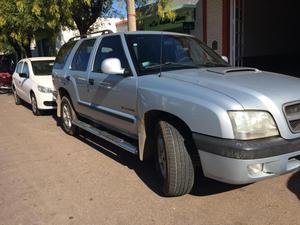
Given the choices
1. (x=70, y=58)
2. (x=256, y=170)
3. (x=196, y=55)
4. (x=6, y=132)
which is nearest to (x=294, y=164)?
(x=256, y=170)

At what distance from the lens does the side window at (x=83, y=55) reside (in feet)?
22.7

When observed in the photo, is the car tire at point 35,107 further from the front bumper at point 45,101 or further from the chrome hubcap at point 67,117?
the chrome hubcap at point 67,117

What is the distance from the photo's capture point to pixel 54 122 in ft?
32.4

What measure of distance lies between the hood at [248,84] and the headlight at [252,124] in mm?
77

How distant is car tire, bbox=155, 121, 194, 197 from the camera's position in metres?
4.37

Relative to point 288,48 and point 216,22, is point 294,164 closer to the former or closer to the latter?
point 216,22

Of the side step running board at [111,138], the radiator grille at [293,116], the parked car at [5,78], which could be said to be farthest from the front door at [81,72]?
the parked car at [5,78]

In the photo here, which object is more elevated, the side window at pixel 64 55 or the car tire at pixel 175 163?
the side window at pixel 64 55

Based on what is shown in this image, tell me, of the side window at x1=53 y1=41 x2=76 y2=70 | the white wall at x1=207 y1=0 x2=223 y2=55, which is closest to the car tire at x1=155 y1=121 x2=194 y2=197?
the side window at x1=53 y1=41 x2=76 y2=70

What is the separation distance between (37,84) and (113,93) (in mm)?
5594

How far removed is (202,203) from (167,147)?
2.43ft

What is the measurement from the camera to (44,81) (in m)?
10.8

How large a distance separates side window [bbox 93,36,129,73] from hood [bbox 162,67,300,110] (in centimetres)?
86

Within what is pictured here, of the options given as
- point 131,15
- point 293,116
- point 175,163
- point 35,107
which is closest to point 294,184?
point 293,116
